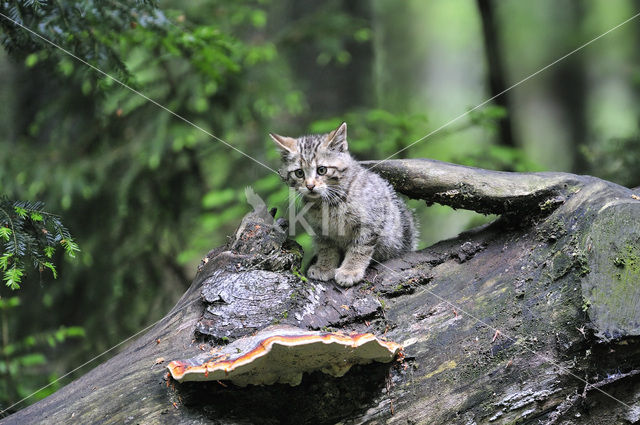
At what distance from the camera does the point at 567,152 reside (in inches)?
321

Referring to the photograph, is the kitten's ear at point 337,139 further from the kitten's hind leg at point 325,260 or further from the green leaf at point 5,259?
the green leaf at point 5,259

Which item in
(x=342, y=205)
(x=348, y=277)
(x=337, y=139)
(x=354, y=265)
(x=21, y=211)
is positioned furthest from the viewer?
(x=337, y=139)

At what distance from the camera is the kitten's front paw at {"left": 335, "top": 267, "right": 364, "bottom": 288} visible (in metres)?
3.42

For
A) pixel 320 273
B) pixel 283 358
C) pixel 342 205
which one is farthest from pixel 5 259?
pixel 342 205

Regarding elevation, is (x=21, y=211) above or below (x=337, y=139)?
above

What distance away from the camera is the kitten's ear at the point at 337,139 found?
4109 millimetres

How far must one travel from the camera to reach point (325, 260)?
3.99 metres

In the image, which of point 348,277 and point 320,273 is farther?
point 320,273

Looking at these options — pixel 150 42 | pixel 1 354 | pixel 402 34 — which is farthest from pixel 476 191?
pixel 402 34

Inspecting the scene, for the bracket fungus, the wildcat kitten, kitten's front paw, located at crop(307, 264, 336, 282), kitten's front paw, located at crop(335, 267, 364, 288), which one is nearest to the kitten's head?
the wildcat kitten

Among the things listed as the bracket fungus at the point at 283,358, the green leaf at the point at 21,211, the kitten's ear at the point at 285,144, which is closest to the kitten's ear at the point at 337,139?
the kitten's ear at the point at 285,144

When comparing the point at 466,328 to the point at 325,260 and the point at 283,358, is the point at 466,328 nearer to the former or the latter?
the point at 283,358

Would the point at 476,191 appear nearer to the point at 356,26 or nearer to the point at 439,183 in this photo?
the point at 439,183

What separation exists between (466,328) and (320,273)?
1.19m
